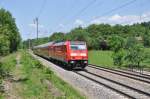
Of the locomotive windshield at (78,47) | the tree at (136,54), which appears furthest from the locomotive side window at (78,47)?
the tree at (136,54)

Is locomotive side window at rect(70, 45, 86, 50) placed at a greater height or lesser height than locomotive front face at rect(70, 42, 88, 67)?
greater

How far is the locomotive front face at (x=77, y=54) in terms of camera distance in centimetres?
3303

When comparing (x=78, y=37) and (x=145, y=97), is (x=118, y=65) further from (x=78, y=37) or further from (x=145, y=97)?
(x=78, y=37)

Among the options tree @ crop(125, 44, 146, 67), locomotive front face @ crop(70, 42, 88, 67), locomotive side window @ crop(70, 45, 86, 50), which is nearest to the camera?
locomotive front face @ crop(70, 42, 88, 67)

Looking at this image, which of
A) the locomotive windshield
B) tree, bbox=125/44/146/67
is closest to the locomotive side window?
the locomotive windshield

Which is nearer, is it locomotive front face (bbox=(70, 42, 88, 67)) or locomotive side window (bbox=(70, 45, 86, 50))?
locomotive front face (bbox=(70, 42, 88, 67))

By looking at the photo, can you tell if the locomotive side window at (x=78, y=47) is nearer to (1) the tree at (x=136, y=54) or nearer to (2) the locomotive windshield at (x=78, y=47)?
(2) the locomotive windshield at (x=78, y=47)

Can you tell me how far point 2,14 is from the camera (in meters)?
98.1

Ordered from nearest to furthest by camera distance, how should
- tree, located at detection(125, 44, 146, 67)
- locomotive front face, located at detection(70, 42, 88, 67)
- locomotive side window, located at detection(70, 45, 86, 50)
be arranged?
locomotive front face, located at detection(70, 42, 88, 67) < locomotive side window, located at detection(70, 45, 86, 50) < tree, located at detection(125, 44, 146, 67)

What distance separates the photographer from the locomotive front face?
33.0 meters

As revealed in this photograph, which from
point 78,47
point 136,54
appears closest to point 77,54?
point 78,47

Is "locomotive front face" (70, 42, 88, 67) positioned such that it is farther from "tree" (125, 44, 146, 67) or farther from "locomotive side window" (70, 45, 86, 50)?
"tree" (125, 44, 146, 67)

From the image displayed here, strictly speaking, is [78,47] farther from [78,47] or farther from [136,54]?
[136,54]

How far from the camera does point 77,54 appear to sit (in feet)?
109
